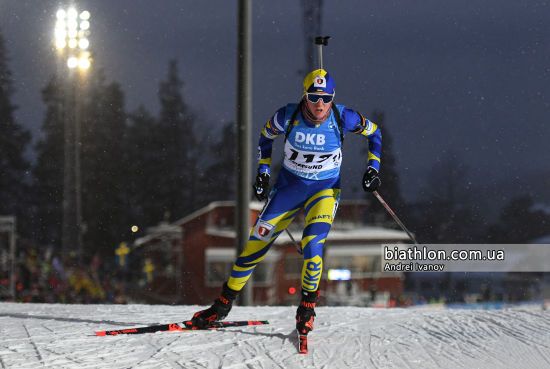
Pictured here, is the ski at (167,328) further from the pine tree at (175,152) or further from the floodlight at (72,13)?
the pine tree at (175,152)

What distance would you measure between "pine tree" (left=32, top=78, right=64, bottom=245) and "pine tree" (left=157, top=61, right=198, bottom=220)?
612cm

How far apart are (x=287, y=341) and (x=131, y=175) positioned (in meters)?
38.9

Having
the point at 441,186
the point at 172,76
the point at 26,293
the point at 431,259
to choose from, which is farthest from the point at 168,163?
the point at 431,259

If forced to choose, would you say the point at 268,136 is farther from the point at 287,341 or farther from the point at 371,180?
the point at 287,341

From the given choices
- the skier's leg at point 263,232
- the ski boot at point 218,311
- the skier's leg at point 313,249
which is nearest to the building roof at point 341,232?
the ski boot at point 218,311

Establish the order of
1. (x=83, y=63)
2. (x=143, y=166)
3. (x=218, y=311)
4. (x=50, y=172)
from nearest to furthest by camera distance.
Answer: (x=218, y=311)
(x=83, y=63)
(x=50, y=172)
(x=143, y=166)

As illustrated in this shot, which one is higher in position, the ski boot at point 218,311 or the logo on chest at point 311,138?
the logo on chest at point 311,138

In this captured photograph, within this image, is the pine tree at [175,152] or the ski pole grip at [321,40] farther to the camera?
the pine tree at [175,152]

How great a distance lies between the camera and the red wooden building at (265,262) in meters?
24.8

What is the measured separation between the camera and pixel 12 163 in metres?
42.8

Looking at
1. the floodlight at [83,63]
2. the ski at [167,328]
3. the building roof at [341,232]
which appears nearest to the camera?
the ski at [167,328]

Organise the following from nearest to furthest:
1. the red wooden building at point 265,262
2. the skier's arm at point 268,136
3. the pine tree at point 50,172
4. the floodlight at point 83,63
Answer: the skier's arm at point 268,136
the floodlight at point 83,63
the red wooden building at point 265,262
the pine tree at point 50,172

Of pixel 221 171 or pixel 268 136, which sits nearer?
pixel 268 136

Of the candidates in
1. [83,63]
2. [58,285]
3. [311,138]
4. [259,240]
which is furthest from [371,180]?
[58,285]
